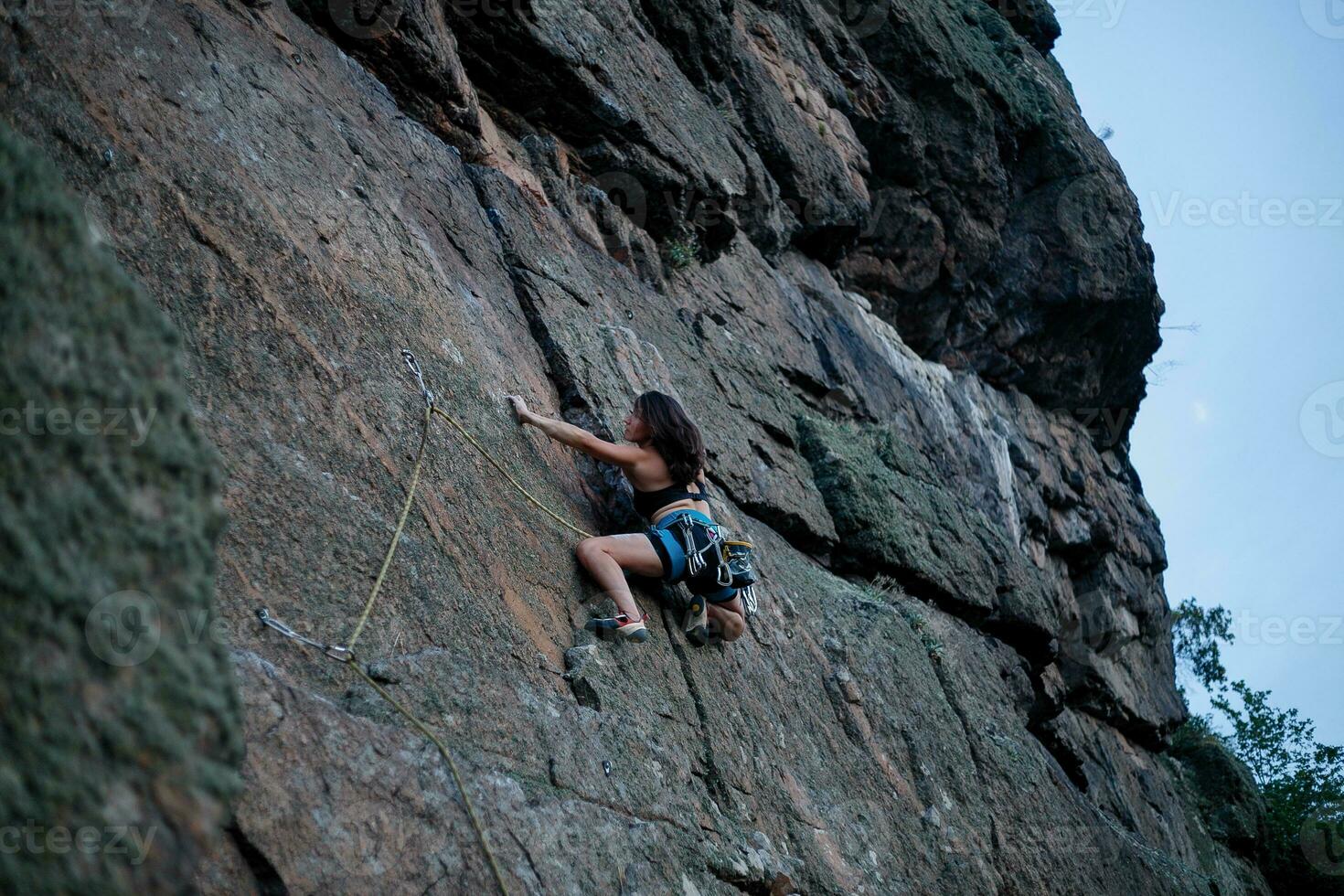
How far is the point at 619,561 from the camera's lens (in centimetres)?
602

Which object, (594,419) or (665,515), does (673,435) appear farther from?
(594,419)

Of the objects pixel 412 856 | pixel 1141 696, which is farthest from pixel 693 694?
pixel 1141 696

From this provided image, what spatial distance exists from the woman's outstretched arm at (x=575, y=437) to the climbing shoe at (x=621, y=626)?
3.49ft

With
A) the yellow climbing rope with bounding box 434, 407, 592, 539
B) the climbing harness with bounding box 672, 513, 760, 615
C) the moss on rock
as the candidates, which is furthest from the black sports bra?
the moss on rock

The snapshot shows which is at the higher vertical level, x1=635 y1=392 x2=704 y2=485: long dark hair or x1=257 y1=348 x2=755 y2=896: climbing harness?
x1=635 y1=392 x2=704 y2=485: long dark hair

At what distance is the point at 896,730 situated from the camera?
328 inches

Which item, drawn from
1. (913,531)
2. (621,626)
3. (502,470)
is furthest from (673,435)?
(913,531)

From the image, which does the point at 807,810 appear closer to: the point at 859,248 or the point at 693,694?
the point at 693,694

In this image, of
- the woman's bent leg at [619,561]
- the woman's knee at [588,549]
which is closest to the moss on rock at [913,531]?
the woman's bent leg at [619,561]

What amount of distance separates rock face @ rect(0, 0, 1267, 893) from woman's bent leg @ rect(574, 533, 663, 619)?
139 mm

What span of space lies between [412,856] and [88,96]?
12.0ft

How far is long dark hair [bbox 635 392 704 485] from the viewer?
6.46 m

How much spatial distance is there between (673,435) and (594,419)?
747mm

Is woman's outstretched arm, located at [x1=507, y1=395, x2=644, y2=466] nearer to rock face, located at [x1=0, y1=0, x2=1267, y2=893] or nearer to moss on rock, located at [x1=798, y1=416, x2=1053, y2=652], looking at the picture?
rock face, located at [x1=0, y1=0, x2=1267, y2=893]
